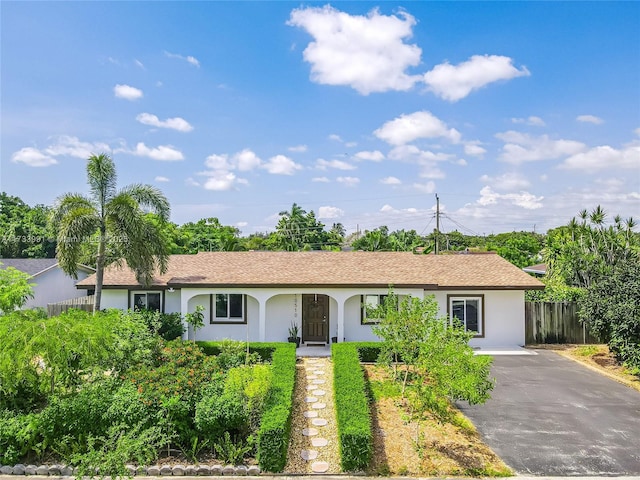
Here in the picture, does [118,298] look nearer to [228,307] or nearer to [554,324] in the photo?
[228,307]

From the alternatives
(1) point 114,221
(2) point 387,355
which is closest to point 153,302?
(1) point 114,221

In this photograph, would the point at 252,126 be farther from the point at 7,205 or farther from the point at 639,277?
the point at 7,205

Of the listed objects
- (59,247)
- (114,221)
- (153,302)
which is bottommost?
(153,302)

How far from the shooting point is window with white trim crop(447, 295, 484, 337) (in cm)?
1697

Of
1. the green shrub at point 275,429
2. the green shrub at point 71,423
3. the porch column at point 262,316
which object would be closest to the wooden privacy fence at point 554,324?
the porch column at point 262,316

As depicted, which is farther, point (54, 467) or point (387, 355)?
point (387, 355)

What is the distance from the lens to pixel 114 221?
51.1ft

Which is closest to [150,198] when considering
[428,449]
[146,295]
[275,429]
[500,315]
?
[146,295]

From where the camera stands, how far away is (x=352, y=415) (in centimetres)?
828

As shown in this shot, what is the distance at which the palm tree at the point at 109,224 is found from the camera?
1484 cm

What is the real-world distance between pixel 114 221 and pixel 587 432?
625 inches

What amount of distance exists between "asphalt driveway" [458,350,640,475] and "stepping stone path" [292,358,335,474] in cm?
350

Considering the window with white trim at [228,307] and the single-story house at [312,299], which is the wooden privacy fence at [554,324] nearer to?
the single-story house at [312,299]

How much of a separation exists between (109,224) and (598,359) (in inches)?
741
